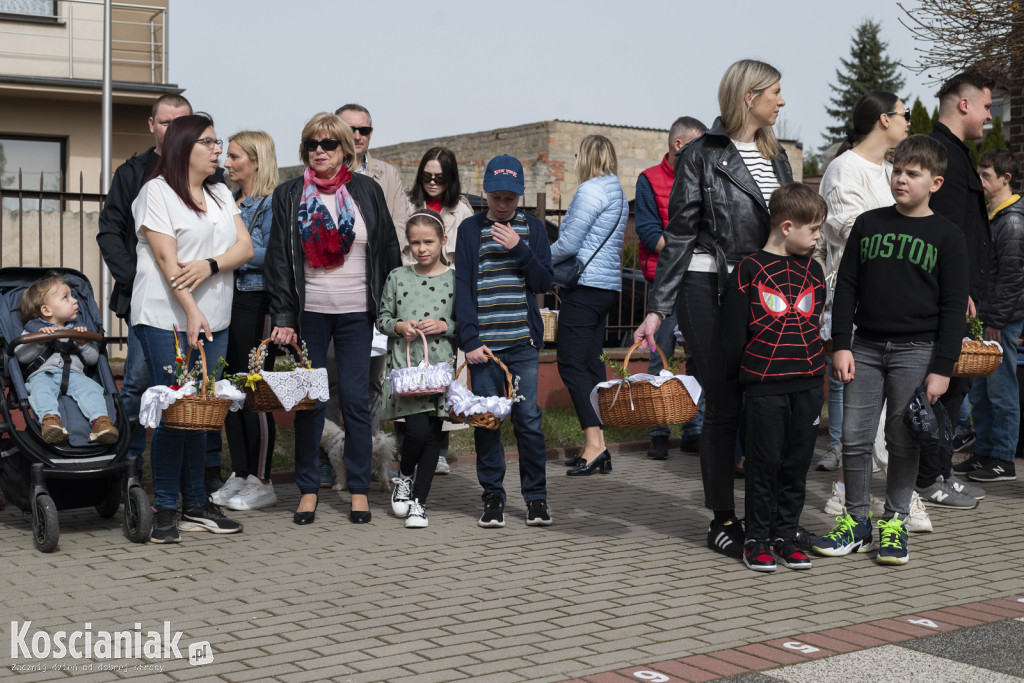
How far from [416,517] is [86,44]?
1854 cm

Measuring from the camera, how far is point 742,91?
5.98 metres

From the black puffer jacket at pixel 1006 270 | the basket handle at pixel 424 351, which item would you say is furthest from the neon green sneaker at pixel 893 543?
the black puffer jacket at pixel 1006 270

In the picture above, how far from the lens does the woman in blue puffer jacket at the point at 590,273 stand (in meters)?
8.14

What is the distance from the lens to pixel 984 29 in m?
11.5

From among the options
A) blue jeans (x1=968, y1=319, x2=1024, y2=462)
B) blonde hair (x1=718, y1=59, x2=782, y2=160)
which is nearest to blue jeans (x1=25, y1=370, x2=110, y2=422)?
blonde hair (x1=718, y1=59, x2=782, y2=160)

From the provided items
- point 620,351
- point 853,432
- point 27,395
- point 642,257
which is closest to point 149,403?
point 27,395

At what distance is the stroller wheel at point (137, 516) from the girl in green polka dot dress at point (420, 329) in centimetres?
138

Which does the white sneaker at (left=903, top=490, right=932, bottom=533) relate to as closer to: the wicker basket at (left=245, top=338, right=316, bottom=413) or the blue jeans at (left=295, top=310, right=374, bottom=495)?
the blue jeans at (left=295, top=310, right=374, bottom=495)

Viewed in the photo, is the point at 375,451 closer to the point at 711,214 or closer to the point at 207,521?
the point at 207,521

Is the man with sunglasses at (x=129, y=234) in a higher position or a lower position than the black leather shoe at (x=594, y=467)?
higher

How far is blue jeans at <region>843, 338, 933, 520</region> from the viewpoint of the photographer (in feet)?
19.2

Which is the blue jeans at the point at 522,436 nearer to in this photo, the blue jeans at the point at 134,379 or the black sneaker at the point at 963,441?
the blue jeans at the point at 134,379

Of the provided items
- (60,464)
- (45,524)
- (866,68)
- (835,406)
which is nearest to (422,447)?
(60,464)
